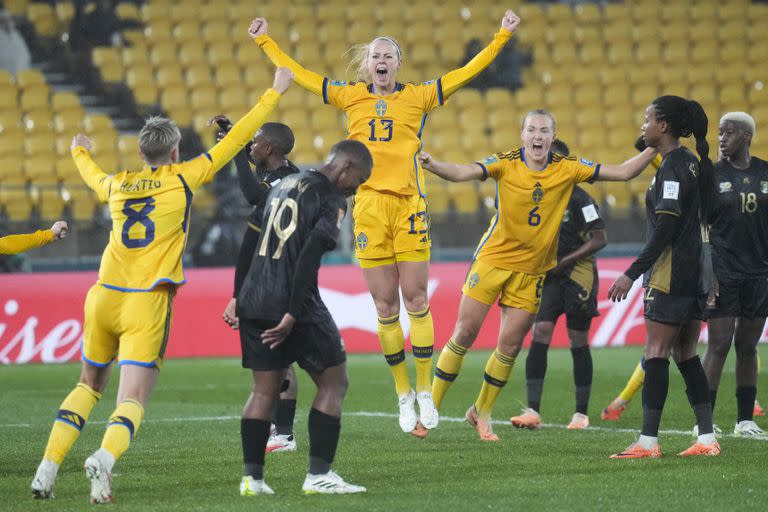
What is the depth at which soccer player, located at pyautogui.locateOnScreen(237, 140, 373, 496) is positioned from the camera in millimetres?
5730

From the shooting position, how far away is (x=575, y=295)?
958cm

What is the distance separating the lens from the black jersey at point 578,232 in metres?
9.46

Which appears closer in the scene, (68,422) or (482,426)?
(68,422)

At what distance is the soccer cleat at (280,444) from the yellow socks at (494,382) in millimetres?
1421

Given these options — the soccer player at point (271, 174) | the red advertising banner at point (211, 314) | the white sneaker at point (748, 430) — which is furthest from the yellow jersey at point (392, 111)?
the red advertising banner at point (211, 314)

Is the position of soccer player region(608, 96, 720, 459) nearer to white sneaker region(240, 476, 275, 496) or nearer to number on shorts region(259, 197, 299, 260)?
number on shorts region(259, 197, 299, 260)

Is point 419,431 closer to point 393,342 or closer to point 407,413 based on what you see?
point 407,413

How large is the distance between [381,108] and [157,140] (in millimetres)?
2602

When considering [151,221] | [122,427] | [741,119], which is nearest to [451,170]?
[741,119]

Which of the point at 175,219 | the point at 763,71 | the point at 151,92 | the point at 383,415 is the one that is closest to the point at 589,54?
the point at 763,71

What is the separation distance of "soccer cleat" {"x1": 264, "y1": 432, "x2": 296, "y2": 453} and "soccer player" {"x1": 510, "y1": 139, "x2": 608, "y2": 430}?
7.15ft

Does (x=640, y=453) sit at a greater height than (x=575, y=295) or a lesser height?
lesser

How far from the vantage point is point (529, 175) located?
809 cm

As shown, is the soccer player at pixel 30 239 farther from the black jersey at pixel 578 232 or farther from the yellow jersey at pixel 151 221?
the black jersey at pixel 578 232
